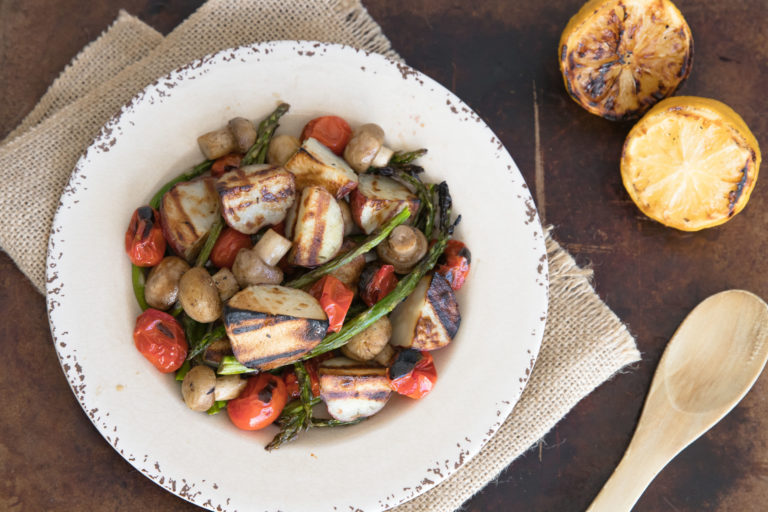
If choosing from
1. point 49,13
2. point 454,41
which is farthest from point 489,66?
point 49,13

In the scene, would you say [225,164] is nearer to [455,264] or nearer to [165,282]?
[165,282]

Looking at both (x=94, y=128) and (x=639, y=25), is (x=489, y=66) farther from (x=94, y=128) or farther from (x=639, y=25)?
(x=94, y=128)

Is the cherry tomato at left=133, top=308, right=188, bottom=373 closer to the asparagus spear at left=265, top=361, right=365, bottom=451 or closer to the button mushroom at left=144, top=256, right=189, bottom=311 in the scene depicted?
the button mushroom at left=144, top=256, right=189, bottom=311

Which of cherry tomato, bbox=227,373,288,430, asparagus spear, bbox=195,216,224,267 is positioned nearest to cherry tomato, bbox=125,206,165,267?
asparagus spear, bbox=195,216,224,267

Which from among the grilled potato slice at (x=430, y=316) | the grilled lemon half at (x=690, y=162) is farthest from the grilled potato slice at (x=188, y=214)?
the grilled lemon half at (x=690, y=162)

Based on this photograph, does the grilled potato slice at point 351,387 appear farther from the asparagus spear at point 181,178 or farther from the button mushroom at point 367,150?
the asparagus spear at point 181,178

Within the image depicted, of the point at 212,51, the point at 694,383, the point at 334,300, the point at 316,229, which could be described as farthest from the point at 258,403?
the point at 694,383
